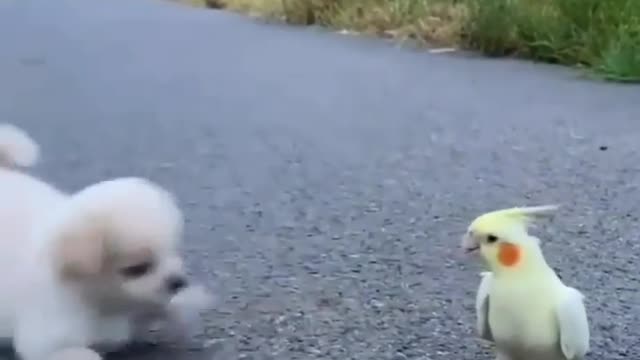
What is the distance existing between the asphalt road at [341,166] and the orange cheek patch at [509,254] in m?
0.10

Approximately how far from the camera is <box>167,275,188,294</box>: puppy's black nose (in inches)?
43.1

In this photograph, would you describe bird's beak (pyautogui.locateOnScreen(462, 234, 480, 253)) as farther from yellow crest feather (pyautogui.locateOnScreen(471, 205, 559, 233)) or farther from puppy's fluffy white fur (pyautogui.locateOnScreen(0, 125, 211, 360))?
puppy's fluffy white fur (pyautogui.locateOnScreen(0, 125, 211, 360))

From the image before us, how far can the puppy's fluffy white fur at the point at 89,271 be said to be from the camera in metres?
1.07

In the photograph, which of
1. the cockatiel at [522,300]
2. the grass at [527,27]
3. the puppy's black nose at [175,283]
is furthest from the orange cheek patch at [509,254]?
the grass at [527,27]

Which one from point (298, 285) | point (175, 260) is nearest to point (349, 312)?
point (298, 285)

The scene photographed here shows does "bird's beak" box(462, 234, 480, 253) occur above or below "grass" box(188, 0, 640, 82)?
above

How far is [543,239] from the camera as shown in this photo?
1543 mm

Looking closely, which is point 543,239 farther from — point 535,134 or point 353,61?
point 353,61

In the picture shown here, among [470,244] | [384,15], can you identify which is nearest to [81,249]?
[470,244]

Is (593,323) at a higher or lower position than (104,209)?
lower

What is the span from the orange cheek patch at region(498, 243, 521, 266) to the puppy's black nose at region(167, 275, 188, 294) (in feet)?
0.91

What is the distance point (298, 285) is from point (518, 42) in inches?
96.6

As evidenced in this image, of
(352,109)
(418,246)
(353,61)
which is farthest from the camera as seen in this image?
(353,61)

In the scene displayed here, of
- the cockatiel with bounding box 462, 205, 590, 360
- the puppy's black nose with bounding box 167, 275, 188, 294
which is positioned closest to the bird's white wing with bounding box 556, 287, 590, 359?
the cockatiel with bounding box 462, 205, 590, 360
